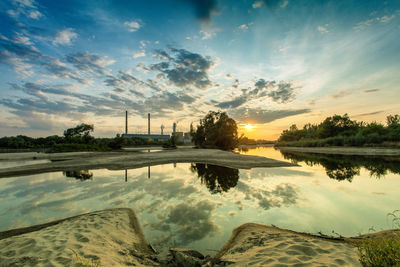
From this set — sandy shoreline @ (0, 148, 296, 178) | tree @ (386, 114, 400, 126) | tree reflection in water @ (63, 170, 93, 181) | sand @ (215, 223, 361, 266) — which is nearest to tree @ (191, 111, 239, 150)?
sandy shoreline @ (0, 148, 296, 178)

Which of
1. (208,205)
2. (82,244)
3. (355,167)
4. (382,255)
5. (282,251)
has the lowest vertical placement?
(355,167)

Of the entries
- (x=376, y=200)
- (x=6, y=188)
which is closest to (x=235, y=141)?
(x=376, y=200)

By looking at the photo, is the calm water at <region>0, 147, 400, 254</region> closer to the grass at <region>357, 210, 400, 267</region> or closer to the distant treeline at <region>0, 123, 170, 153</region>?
the grass at <region>357, 210, 400, 267</region>

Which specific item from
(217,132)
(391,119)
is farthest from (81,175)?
(391,119)

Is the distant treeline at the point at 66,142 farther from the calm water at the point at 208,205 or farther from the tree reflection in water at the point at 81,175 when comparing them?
the calm water at the point at 208,205

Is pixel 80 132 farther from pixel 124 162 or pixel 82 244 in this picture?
pixel 82 244

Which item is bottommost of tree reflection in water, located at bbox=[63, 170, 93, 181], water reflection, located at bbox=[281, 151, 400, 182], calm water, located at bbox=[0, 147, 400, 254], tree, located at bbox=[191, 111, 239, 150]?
water reflection, located at bbox=[281, 151, 400, 182]

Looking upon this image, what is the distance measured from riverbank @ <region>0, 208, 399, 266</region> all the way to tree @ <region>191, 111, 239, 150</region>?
42384mm

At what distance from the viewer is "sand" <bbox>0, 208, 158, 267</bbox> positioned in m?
2.76

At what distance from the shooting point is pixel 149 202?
22.1 ft

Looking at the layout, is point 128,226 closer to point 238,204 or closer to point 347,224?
point 238,204

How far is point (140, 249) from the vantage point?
373cm

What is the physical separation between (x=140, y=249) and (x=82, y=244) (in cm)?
123

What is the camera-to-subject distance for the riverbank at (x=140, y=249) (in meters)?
2.83
